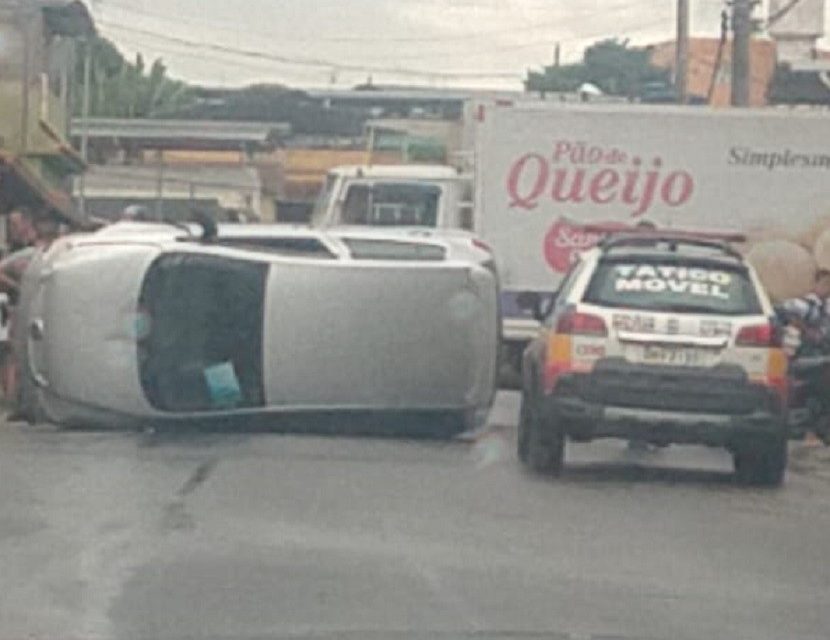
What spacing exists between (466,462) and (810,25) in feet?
129

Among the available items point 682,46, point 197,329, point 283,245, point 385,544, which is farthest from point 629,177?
point 682,46

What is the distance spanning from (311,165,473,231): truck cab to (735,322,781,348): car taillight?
9.61m

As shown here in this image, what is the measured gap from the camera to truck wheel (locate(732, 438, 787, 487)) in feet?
60.2

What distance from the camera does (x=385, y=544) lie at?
13953 mm

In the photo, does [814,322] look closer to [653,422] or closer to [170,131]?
[653,422]

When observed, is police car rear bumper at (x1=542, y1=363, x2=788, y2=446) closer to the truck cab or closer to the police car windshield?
the police car windshield

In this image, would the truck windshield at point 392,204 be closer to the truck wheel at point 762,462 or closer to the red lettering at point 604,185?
the red lettering at point 604,185

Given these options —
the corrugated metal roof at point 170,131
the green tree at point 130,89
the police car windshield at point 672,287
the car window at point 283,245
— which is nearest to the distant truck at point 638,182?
the car window at point 283,245

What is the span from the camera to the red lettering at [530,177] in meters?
27.2

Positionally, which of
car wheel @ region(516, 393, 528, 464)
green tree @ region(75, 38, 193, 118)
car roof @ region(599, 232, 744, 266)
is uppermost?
car roof @ region(599, 232, 744, 266)

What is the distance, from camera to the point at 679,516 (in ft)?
52.8

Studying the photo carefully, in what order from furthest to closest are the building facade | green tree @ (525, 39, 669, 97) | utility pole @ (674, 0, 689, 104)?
green tree @ (525, 39, 669, 97)
utility pole @ (674, 0, 689, 104)
the building facade

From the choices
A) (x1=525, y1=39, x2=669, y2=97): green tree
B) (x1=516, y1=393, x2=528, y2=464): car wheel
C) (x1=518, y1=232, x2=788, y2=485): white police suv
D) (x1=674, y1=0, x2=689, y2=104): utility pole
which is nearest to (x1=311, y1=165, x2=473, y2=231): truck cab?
(x1=516, y1=393, x2=528, y2=464): car wheel

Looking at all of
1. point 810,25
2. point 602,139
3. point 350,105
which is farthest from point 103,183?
point 602,139
